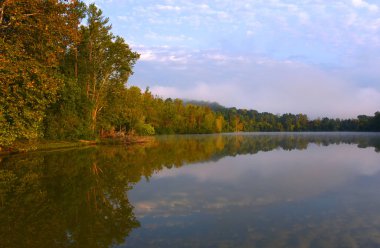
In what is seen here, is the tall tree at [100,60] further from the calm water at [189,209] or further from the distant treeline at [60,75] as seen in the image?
the calm water at [189,209]

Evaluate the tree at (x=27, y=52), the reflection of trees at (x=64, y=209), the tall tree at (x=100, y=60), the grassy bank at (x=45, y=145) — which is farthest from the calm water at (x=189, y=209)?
the tall tree at (x=100, y=60)

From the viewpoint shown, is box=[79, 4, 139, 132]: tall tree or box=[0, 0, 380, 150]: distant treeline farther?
box=[79, 4, 139, 132]: tall tree

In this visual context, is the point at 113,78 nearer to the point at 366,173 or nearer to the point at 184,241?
the point at 366,173

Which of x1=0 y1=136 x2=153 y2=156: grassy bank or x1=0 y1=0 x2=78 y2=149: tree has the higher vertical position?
x1=0 y1=0 x2=78 y2=149: tree

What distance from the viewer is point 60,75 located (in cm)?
3130

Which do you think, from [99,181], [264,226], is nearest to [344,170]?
[264,226]

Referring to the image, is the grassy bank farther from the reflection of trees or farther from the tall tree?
the reflection of trees

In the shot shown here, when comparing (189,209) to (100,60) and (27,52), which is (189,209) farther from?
(100,60)

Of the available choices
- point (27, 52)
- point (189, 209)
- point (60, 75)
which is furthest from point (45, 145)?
point (189, 209)

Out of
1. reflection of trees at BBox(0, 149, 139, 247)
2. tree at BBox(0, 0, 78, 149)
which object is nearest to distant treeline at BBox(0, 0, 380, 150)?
tree at BBox(0, 0, 78, 149)

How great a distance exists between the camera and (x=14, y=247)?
632cm

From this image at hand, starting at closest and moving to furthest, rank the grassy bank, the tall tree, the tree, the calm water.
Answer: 1. the calm water
2. the tree
3. the grassy bank
4. the tall tree

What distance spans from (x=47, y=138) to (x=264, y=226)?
1300 inches

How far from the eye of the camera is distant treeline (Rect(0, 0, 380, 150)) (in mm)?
17984
